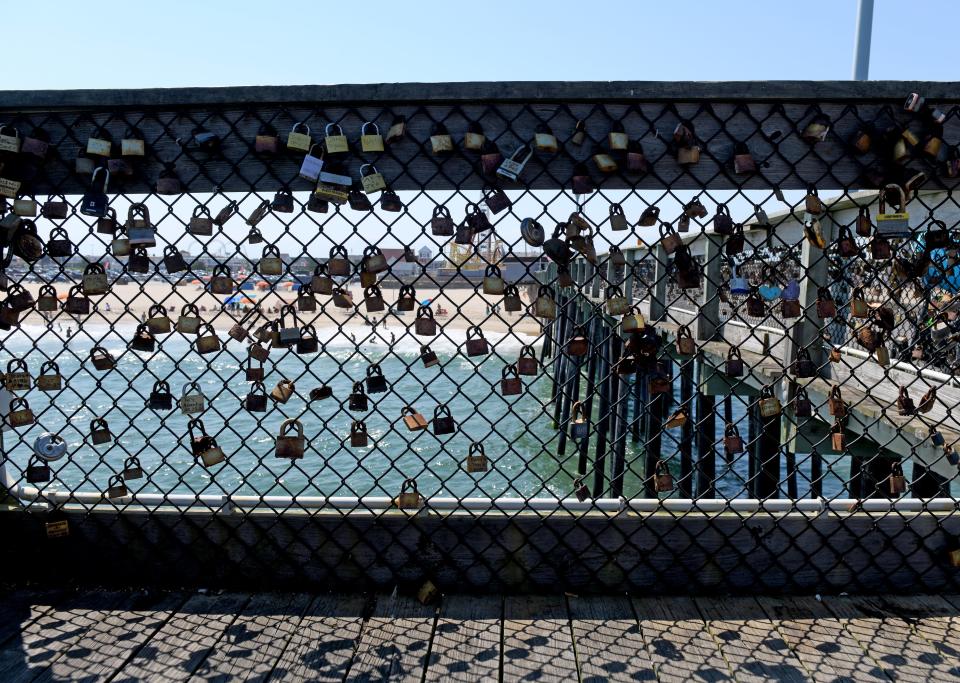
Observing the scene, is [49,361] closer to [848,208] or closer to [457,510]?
[457,510]

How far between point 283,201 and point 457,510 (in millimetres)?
1185

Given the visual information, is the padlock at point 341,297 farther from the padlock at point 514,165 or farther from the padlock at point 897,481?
the padlock at point 897,481

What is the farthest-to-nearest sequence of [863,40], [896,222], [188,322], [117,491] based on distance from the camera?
[863,40] < [117,491] < [188,322] < [896,222]

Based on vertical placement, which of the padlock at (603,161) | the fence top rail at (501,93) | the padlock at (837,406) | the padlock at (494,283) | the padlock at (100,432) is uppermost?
the fence top rail at (501,93)

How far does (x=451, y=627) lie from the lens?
2314mm

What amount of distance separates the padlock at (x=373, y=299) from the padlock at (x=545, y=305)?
0.48 meters

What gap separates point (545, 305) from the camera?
2264mm

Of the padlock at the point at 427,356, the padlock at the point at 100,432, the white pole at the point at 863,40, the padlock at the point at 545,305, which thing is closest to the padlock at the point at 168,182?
the padlock at the point at 100,432

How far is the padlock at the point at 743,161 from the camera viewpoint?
225 centimetres

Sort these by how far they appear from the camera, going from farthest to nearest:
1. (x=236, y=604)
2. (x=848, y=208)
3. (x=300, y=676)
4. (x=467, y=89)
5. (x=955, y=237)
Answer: (x=848, y=208) < (x=955, y=237) < (x=236, y=604) < (x=467, y=89) < (x=300, y=676)

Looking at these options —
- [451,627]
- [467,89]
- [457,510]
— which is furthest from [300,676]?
[467,89]

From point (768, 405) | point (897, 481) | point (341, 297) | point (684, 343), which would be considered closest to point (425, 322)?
point (341, 297)

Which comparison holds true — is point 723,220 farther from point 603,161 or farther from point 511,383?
point 511,383

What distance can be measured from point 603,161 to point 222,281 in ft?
4.13
